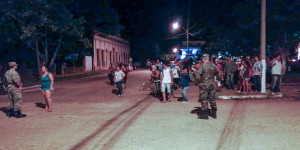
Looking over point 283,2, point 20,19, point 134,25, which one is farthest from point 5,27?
point 134,25

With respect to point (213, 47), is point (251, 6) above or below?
above

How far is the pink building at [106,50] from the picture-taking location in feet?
172

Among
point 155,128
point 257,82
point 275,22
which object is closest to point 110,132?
point 155,128

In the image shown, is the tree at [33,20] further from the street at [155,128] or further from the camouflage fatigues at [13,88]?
the camouflage fatigues at [13,88]

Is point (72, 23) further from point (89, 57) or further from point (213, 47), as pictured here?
point (89, 57)

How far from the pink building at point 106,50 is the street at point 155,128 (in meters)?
33.0

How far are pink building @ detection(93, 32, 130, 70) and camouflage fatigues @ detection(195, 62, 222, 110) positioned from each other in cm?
3440

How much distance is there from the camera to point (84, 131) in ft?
22.2

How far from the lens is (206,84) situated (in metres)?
7.79

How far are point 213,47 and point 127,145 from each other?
87.6 ft

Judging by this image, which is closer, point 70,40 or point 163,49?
point 70,40

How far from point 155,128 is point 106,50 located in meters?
53.1

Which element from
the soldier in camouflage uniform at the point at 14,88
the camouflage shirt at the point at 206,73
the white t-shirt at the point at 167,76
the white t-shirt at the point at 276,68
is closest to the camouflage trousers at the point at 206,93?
the camouflage shirt at the point at 206,73

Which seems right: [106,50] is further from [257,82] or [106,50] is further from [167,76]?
[167,76]
